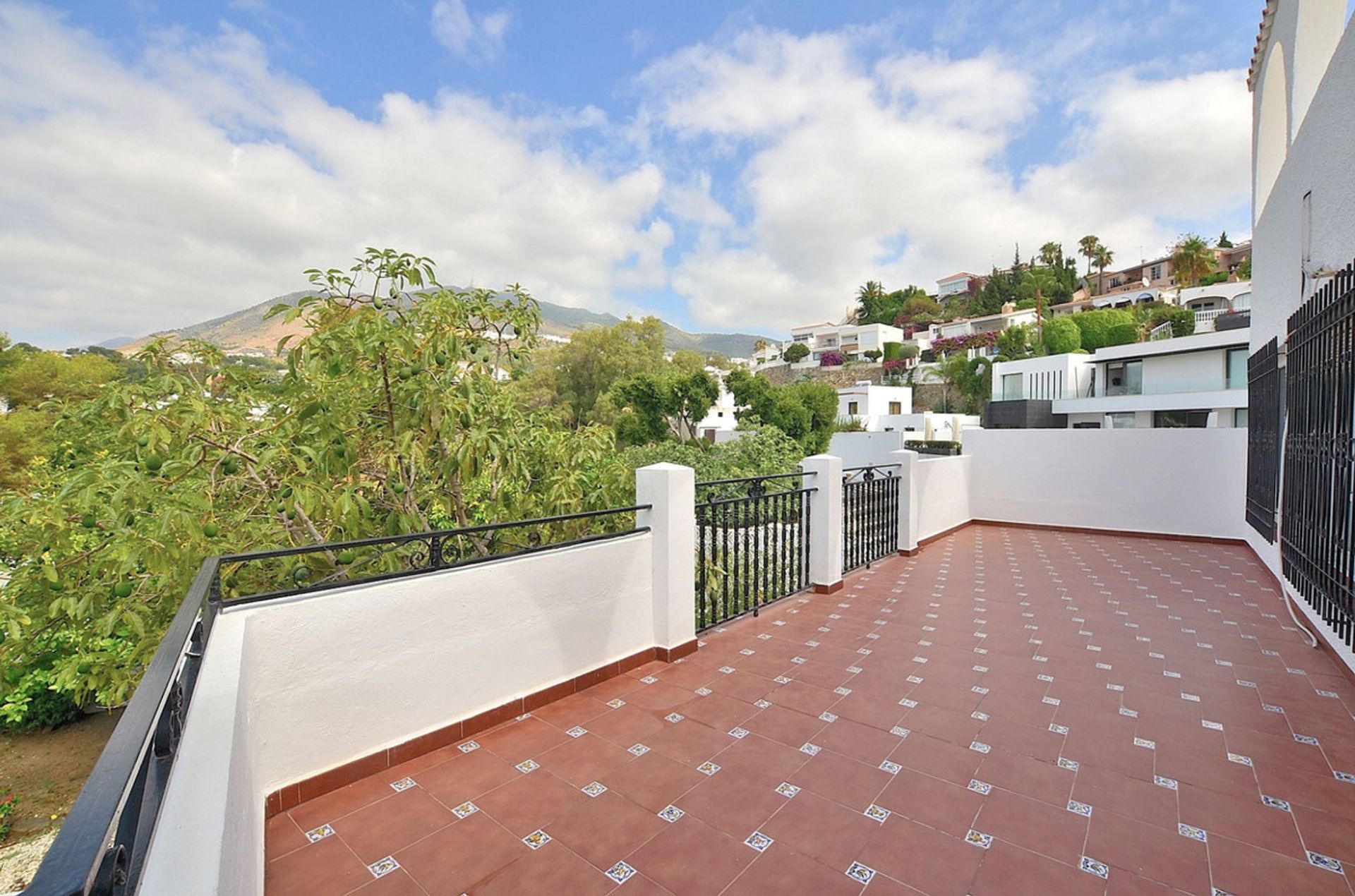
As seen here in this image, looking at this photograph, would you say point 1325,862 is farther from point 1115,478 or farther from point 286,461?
point 1115,478

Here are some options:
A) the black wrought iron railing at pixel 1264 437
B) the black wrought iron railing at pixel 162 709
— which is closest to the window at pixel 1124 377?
the black wrought iron railing at pixel 1264 437

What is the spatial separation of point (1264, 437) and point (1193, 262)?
39237mm

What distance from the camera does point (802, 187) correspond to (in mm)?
15516

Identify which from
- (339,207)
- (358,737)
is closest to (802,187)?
(358,737)

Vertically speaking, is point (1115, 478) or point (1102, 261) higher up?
point (1102, 261)

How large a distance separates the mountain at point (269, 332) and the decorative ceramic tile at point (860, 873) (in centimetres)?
318

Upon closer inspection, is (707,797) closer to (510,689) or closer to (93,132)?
(510,689)

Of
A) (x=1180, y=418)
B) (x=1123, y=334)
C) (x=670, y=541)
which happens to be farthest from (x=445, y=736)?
(x=1123, y=334)

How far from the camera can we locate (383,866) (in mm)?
1904

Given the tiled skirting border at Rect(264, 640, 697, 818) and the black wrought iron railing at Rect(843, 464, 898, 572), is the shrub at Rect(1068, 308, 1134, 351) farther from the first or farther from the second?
the tiled skirting border at Rect(264, 640, 697, 818)

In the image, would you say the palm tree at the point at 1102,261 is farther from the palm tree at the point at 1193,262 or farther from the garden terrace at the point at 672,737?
the garden terrace at the point at 672,737

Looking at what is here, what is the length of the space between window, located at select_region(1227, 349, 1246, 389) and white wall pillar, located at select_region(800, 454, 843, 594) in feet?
70.8

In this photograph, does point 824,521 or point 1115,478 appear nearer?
point 824,521

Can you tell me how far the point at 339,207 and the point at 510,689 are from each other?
25344 mm
